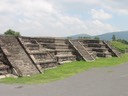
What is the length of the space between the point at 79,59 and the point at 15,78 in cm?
1796

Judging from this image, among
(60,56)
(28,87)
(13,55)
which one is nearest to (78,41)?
(60,56)

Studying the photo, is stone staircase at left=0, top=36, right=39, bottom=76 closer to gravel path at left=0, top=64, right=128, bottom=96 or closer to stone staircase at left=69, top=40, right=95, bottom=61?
gravel path at left=0, top=64, right=128, bottom=96

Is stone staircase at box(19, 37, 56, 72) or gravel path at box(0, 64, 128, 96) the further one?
stone staircase at box(19, 37, 56, 72)

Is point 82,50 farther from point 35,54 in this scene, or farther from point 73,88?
point 73,88

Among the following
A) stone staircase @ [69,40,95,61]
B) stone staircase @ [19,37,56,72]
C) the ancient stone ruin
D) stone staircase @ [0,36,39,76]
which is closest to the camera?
stone staircase @ [0,36,39,76]

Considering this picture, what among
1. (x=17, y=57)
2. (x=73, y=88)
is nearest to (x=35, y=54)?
(x=17, y=57)

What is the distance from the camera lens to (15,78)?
78.1ft

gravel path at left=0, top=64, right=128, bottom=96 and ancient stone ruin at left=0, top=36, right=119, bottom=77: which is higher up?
ancient stone ruin at left=0, top=36, right=119, bottom=77

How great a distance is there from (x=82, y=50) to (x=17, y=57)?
1714 centimetres

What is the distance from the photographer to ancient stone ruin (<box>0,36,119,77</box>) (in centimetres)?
2581

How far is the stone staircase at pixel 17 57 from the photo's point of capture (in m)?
25.6

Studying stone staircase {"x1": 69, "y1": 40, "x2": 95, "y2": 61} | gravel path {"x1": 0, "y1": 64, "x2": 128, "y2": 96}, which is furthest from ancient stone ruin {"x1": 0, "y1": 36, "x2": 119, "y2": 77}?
gravel path {"x1": 0, "y1": 64, "x2": 128, "y2": 96}

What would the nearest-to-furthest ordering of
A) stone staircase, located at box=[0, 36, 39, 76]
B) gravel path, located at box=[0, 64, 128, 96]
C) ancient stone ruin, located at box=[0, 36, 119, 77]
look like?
1. gravel path, located at box=[0, 64, 128, 96]
2. stone staircase, located at box=[0, 36, 39, 76]
3. ancient stone ruin, located at box=[0, 36, 119, 77]

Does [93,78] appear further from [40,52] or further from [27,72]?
[40,52]
